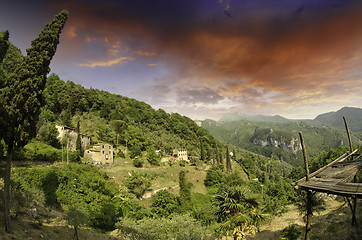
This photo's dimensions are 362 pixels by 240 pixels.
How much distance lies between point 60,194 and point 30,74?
725 inches

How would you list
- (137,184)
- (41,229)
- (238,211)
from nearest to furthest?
(238,211) < (41,229) < (137,184)

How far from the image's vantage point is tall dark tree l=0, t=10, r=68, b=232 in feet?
34.9

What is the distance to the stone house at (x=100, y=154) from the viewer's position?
44219 mm

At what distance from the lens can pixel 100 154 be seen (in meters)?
45.0

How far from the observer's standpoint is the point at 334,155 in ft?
159

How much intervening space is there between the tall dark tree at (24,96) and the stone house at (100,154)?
116 feet

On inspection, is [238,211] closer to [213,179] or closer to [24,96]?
[24,96]

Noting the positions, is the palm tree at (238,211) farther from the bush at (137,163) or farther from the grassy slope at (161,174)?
the bush at (137,163)

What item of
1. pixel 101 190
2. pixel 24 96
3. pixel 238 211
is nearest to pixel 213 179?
pixel 101 190

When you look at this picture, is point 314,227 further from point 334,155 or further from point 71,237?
point 334,155

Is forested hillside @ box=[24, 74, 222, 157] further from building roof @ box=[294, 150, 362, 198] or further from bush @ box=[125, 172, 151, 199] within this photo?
building roof @ box=[294, 150, 362, 198]

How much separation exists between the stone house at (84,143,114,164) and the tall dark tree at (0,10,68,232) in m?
35.4

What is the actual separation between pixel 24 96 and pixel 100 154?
3718cm

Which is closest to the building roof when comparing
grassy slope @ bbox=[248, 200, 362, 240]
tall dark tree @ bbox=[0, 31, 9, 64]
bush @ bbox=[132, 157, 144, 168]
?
grassy slope @ bbox=[248, 200, 362, 240]
